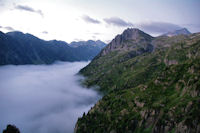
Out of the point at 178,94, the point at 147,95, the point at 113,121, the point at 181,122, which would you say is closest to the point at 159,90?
the point at 147,95

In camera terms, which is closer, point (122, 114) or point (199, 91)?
point (199, 91)

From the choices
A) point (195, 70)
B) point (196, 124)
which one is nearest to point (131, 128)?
point (196, 124)

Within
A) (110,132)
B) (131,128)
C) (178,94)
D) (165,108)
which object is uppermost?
(178,94)

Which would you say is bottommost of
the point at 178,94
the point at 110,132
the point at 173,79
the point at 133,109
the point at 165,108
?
the point at 110,132

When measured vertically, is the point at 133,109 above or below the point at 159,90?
below

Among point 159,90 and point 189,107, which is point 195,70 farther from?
point 189,107

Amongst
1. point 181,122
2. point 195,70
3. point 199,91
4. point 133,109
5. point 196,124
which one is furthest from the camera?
point 133,109

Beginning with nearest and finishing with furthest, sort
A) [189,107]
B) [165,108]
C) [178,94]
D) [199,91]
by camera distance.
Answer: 1. [189,107]
2. [199,91]
3. [165,108]
4. [178,94]

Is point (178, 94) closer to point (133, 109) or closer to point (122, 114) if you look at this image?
point (133, 109)

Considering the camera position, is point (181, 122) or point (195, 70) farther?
point (195, 70)
